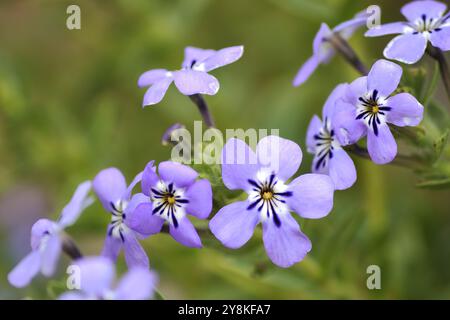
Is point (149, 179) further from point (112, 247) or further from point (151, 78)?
point (151, 78)

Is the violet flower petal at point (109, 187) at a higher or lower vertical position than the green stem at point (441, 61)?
lower

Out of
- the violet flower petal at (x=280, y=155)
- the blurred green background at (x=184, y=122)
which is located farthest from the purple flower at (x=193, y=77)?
the blurred green background at (x=184, y=122)

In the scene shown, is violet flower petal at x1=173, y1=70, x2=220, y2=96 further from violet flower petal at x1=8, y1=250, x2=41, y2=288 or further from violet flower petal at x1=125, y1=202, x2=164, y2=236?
violet flower petal at x1=8, y1=250, x2=41, y2=288

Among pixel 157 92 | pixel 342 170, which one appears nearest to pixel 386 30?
pixel 342 170

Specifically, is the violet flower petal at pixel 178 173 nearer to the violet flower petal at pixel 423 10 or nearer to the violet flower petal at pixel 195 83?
the violet flower petal at pixel 195 83

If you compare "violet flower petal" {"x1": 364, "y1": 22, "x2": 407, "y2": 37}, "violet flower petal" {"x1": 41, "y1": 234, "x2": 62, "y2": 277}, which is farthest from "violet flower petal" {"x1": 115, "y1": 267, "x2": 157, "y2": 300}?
"violet flower petal" {"x1": 364, "y1": 22, "x2": 407, "y2": 37}

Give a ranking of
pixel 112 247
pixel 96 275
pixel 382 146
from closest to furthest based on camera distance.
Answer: pixel 96 275 < pixel 382 146 < pixel 112 247
